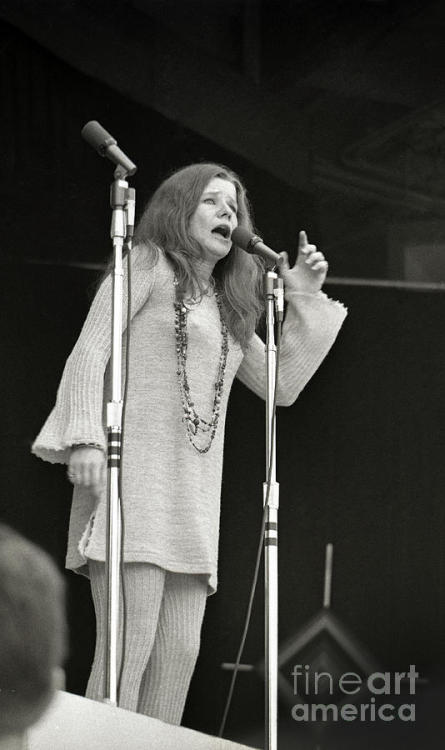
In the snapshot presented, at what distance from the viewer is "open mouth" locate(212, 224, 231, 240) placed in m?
3.19

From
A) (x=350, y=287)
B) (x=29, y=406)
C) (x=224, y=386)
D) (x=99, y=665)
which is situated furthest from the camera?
(x=350, y=287)

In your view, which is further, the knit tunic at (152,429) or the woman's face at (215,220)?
the woman's face at (215,220)

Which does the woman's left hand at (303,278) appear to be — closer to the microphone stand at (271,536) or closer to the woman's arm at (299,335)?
the woman's arm at (299,335)

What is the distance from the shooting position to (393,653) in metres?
3.77

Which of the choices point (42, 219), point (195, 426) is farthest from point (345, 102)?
point (195, 426)

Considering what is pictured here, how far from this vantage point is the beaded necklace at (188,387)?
2.95 metres

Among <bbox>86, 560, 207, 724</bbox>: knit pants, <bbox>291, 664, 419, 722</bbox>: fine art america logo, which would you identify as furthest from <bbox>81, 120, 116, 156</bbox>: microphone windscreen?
<bbox>291, 664, 419, 722</bbox>: fine art america logo

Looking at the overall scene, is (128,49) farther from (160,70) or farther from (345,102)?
(345,102)

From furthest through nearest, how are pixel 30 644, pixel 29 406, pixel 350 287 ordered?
pixel 350 287 < pixel 29 406 < pixel 30 644

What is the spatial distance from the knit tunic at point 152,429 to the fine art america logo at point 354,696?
36.0 inches

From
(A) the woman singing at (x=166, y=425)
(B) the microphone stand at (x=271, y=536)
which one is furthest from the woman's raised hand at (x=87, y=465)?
(B) the microphone stand at (x=271, y=536)

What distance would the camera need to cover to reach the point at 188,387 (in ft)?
9.78

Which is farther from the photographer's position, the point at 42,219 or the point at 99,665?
the point at 42,219

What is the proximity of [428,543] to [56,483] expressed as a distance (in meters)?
1.13
